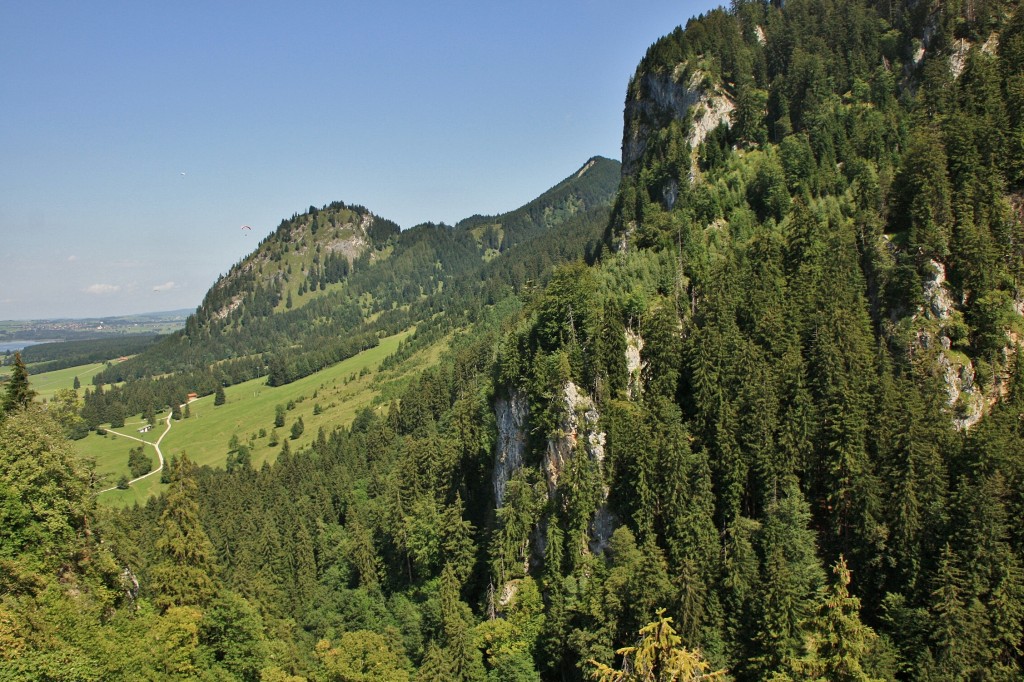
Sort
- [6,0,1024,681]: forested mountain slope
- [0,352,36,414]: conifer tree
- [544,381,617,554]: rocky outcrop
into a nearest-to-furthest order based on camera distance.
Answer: [6,0,1024,681]: forested mountain slope, [0,352,36,414]: conifer tree, [544,381,617,554]: rocky outcrop

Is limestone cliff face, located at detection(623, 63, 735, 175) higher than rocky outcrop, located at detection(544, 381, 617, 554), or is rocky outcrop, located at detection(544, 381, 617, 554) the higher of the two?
limestone cliff face, located at detection(623, 63, 735, 175)

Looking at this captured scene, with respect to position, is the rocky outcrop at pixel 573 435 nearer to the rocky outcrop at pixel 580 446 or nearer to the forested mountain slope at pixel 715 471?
the rocky outcrop at pixel 580 446

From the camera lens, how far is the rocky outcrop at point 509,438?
230 feet

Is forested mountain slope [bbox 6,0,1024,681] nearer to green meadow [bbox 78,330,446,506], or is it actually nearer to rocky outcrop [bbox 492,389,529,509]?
rocky outcrop [bbox 492,389,529,509]

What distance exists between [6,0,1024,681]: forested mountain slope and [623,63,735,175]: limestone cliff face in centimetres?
67

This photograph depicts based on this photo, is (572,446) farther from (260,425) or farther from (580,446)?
(260,425)

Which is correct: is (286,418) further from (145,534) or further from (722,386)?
(722,386)

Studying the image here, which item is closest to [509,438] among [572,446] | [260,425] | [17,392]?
[572,446]

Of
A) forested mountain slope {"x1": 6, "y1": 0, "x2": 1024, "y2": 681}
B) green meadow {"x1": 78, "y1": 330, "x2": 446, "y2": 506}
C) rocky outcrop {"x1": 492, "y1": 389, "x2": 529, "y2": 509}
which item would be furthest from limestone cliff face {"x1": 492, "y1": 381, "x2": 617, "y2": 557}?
green meadow {"x1": 78, "y1": 330, "x2": 446, "y2": 506}

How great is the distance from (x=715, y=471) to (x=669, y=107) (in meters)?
77.7

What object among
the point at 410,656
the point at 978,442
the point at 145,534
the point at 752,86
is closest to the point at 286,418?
the point at 145,534

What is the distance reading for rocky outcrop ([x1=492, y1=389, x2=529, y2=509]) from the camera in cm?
7019

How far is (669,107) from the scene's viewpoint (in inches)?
4316

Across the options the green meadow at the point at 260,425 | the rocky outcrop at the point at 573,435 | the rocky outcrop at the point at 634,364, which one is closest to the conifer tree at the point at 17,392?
the rocky outcrop at the point at 573,435
